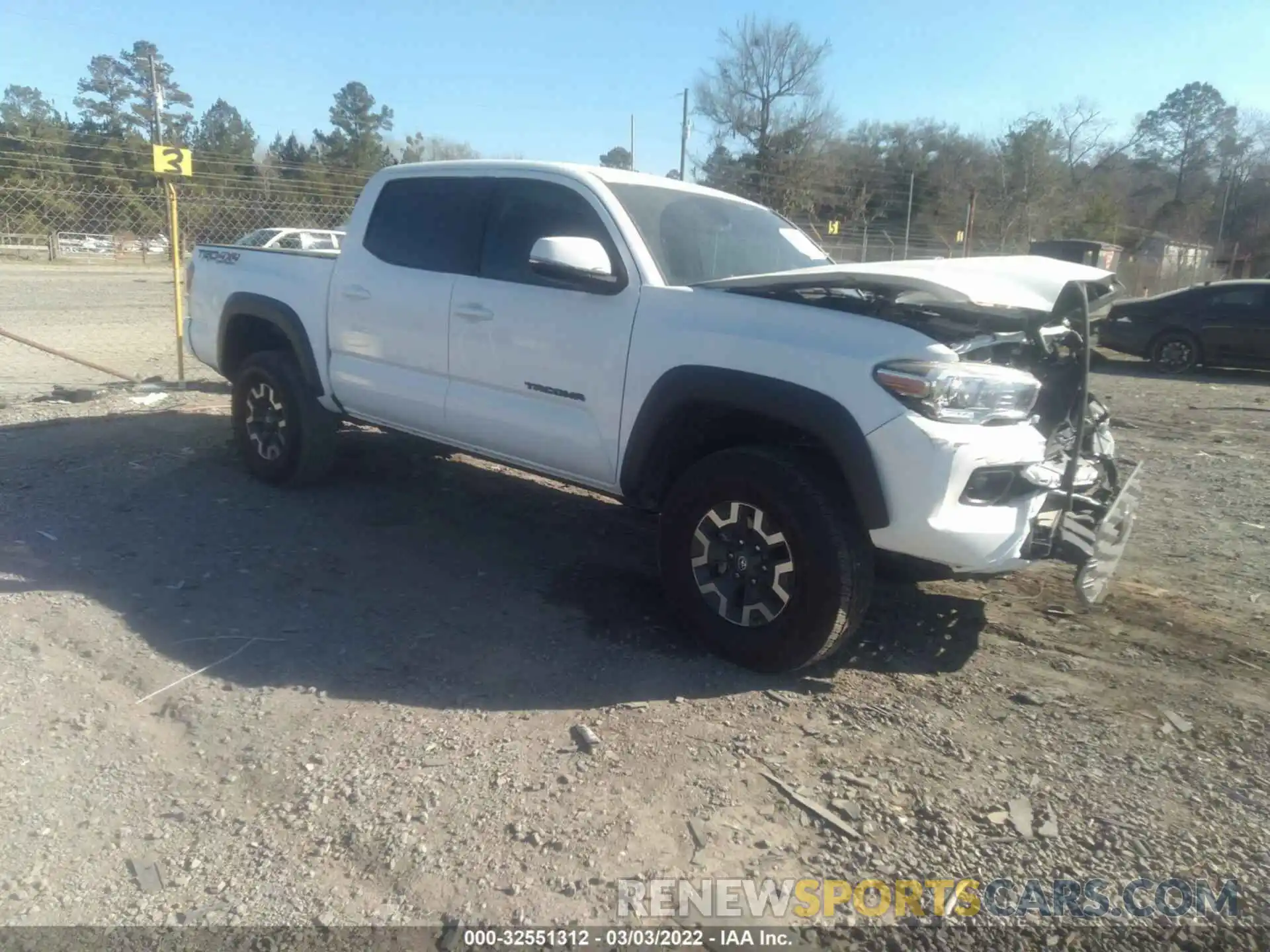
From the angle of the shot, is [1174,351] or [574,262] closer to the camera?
[574,262]

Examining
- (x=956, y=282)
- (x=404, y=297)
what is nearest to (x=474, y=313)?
(x=404, y=297)

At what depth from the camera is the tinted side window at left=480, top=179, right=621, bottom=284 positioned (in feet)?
15.3

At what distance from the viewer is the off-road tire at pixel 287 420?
6008 mm

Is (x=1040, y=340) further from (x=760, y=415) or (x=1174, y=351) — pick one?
(x=1174, y=351)

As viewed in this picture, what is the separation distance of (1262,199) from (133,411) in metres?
60.2

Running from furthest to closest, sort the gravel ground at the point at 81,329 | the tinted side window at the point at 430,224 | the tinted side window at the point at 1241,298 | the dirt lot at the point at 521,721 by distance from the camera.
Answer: the tinted side window at the point at 1241,298
the gravel ground at the point at 81,329
the tinted side window at the point at 430,224
the dirt lot at the point at 521,721

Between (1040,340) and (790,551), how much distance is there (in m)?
1.24

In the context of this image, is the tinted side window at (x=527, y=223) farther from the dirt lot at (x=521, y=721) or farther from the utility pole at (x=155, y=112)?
the utility pole at (x=155, y=112)

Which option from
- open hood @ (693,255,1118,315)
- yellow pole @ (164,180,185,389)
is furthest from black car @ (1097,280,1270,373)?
yellow pole @ (164,180,185,389)

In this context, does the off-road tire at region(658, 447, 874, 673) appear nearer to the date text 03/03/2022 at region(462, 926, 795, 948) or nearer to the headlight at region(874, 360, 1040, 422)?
the headlight at region(874, 360, 1040, 422)

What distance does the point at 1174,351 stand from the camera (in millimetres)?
14992

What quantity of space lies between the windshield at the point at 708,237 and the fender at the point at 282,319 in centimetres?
224

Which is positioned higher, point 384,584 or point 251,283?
point 251,283

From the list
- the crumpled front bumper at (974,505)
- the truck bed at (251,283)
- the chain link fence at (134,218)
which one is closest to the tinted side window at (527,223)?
the truck bed at (251,283)
